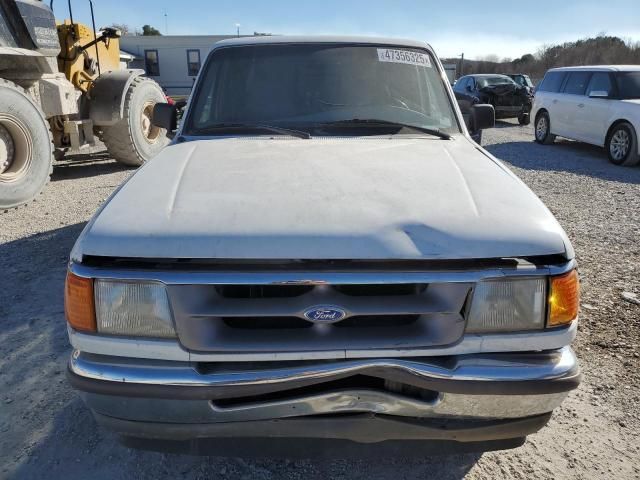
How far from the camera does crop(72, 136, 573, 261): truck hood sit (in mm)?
1660

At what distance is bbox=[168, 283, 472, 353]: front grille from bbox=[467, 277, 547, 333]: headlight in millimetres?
51

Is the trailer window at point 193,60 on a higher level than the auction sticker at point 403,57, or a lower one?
higher

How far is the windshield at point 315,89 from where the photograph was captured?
303 centimetres

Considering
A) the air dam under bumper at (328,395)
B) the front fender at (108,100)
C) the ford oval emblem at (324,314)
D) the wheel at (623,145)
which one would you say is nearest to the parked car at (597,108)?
the wheel at (623,145)

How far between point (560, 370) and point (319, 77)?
2.19m

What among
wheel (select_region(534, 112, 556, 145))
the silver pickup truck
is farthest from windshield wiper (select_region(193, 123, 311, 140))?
wheel (select_region(534, 112, 556, 145))

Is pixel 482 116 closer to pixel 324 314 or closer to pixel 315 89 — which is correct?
pixel 315 89

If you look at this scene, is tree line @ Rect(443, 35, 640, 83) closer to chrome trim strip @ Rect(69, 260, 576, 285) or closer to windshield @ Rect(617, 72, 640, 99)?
windshield @ Rect(617, 72, 640, 99)

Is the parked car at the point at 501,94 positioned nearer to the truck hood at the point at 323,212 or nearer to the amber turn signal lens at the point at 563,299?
the truck hood at the point at 323,212

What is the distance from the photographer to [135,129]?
8.06 meters

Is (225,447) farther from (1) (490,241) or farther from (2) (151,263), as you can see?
(1) (490,241)

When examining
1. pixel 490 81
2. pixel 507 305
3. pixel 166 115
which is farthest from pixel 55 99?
pixel 490 81

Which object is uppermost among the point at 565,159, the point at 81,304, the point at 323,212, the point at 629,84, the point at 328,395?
the point at 629,84

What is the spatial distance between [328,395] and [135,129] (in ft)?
24.4
